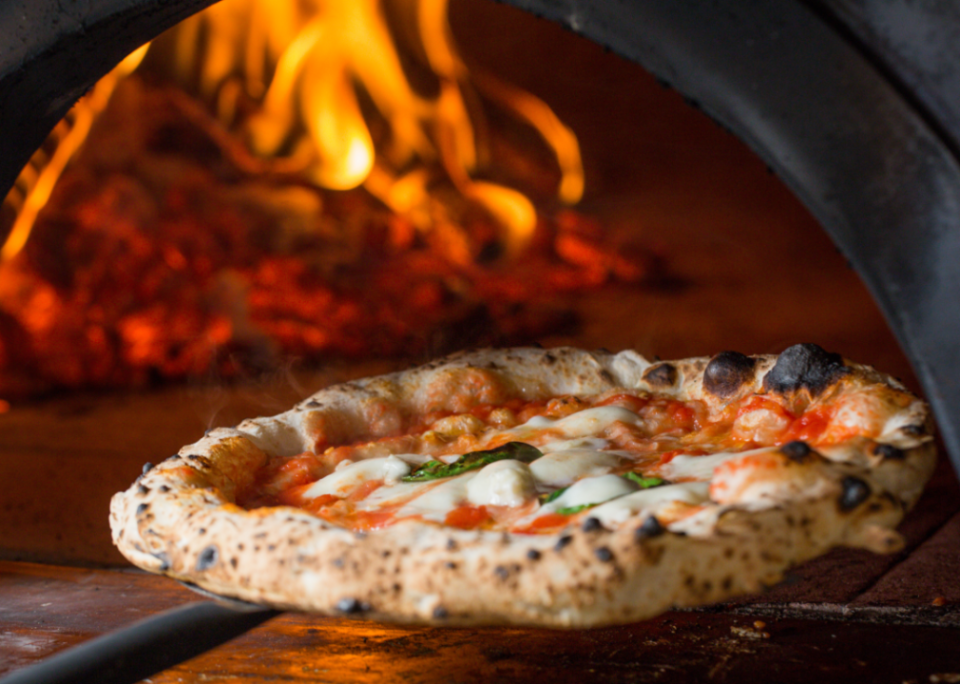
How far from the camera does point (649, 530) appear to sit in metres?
1.07

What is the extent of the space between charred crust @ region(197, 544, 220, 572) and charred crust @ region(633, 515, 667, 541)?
1.94 feet

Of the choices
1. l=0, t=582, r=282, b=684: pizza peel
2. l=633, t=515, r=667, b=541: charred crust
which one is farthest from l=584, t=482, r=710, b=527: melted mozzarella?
l=0, t=582, r=282, b=684: pizza peel

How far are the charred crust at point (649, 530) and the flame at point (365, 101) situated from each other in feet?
12.8

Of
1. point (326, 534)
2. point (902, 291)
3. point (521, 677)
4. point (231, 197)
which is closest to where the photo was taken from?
point (902, 291)

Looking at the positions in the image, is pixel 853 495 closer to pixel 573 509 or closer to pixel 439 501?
pixel 573 509

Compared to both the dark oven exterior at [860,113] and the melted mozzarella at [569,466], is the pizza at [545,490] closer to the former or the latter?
the melted mozzarella at [569,466]

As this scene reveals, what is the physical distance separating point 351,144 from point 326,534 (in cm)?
393

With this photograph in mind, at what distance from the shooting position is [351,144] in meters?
4.89

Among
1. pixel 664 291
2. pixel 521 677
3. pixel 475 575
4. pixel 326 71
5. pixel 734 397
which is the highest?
pixel 326 71

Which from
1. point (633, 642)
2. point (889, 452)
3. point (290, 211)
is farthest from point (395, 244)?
point (889, 452)

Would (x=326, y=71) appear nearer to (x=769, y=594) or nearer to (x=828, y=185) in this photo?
(x=769, y=594)

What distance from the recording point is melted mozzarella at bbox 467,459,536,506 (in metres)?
1.37

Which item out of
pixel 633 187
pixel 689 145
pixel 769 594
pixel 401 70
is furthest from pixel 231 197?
pixel 769 594

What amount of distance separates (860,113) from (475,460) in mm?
800
